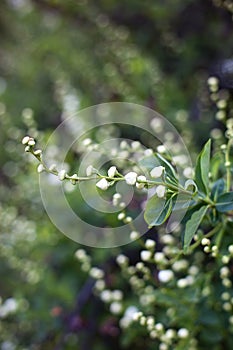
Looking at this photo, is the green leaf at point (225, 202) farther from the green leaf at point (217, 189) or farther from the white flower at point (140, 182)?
the white flower at point (140, 182)

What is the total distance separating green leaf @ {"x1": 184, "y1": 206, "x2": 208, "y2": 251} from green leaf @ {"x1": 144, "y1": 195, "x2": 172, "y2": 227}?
43mm

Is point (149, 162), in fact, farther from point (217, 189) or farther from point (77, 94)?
point (77, 94)

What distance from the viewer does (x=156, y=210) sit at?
0.72m

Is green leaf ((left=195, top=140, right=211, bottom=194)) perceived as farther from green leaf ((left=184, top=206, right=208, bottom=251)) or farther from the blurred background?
the blurred background

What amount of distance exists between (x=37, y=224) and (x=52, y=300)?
0.26 meters

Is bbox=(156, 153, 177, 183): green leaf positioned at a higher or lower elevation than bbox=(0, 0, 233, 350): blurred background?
higher

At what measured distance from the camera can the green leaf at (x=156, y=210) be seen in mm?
713

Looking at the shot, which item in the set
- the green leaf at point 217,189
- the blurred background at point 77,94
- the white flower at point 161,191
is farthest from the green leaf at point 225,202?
the blurred background at point 77,94

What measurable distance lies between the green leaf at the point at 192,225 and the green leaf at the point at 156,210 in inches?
1.7

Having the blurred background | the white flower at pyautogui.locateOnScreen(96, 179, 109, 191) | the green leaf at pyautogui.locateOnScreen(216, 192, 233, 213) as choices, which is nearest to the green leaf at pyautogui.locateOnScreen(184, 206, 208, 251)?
the green leaf at pyautogui.locateOnScreen(216, 192, 233, 213)

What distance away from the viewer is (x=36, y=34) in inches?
99.3

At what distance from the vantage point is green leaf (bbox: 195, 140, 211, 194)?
775mm

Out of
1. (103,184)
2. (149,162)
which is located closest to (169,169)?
(149,162)

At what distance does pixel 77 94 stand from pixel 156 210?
51.9 inches
